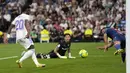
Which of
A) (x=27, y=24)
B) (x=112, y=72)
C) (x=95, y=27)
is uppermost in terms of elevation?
(x=27, y=24)

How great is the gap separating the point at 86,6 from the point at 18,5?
6838 millimetres

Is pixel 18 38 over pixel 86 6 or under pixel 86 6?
over

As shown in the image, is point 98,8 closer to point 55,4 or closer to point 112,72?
point 55,4

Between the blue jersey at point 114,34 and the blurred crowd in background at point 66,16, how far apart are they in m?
20.1

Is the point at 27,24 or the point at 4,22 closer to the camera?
the point at 27,24

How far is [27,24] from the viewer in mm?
14219

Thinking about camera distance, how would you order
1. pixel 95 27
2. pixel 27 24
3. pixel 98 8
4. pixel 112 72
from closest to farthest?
pixel 112 72 → pixel 27 24 → pixel 95 27 → pixel 98 8

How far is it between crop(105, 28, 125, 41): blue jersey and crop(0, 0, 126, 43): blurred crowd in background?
20136 mm

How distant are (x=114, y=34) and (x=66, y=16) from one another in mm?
24394

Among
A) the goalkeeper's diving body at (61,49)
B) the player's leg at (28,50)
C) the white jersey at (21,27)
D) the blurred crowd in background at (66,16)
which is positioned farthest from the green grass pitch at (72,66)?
the blurred crowd in background at (66,16)

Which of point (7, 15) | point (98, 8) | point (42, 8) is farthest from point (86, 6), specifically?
point (7, 15)

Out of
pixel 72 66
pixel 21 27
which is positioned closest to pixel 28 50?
pixel 21 27

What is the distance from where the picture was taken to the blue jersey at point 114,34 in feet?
52.6

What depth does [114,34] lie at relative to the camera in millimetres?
16406
